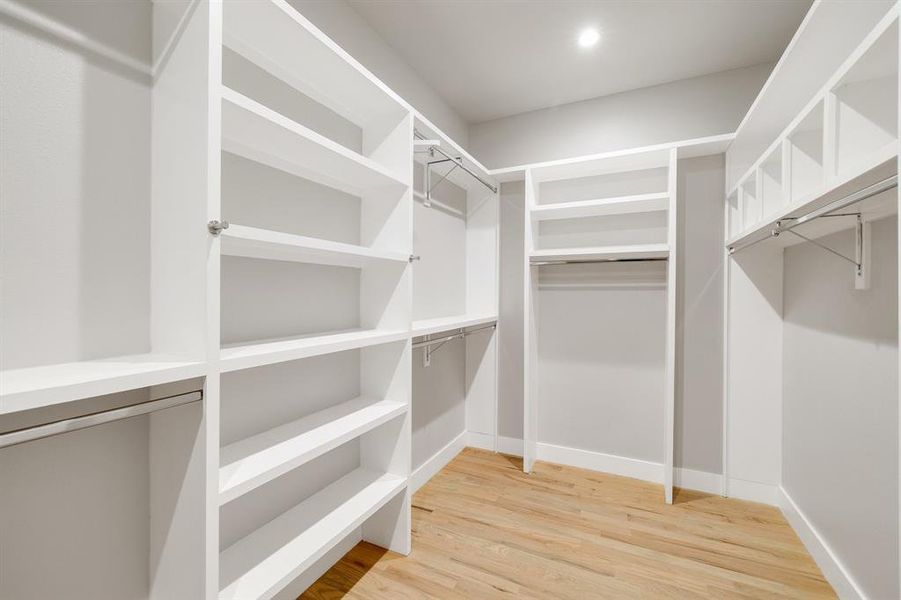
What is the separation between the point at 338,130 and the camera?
70.7 inches

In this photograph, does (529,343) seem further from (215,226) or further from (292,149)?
(215,226)

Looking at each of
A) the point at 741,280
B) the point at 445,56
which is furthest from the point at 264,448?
the point at 741,280

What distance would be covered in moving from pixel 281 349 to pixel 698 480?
8.89 feet

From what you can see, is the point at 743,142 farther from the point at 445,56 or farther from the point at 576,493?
the point at 576,493

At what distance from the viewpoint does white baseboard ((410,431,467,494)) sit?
2504 millimetres

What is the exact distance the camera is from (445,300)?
112 inches

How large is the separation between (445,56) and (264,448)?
90.9 inches

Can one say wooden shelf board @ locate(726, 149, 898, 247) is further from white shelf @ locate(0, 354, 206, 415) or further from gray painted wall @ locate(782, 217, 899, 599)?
white shelf @ locate(0, 354, 206, 415)

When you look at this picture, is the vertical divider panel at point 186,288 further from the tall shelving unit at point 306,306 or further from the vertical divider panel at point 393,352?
the vertical divider panel at point 393,352

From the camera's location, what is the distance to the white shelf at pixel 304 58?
1.22 metres

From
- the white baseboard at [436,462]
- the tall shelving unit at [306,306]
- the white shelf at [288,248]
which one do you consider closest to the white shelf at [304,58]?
the tall shelving unit at [306,306]

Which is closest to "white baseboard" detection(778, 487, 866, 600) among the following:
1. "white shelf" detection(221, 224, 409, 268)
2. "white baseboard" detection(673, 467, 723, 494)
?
"white baseboard" detection(673, 467, 723, 494)

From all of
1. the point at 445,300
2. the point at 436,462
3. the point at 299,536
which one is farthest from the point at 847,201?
the point at 436,462

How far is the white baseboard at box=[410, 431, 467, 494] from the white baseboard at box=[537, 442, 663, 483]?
611 millimetres
